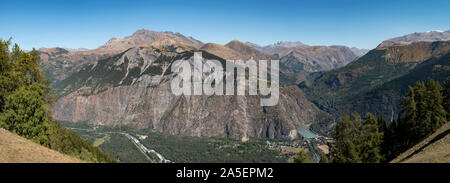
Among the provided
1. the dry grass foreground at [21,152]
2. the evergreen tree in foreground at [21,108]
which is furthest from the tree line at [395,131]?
the evergreen tree in foreground at [21,108]

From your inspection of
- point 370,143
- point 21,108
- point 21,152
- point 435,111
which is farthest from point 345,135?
point 21,108

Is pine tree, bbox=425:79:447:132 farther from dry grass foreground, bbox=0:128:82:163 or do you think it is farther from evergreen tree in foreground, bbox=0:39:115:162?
evergreen tree in foreground, bbox=0:39:115:162

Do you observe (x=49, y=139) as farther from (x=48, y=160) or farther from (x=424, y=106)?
(x=424, y=106)

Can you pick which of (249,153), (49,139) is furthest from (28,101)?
(249,153)

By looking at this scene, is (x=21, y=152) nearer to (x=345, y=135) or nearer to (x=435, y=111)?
(x=345, y=135)

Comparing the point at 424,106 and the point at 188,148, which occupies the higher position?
the point at 424,106

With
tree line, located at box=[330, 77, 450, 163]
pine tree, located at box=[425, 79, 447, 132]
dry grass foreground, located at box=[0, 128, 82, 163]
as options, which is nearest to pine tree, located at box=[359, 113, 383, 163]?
tree line, located at box=[330, 77, 450, 163]

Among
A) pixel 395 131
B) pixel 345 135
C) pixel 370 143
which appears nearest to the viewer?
pixel 370 143
